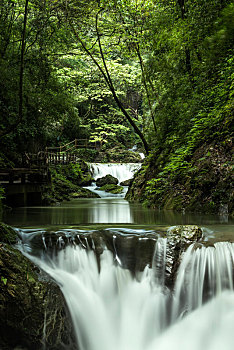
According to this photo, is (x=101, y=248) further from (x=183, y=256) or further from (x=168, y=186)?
(x=168, y=186)

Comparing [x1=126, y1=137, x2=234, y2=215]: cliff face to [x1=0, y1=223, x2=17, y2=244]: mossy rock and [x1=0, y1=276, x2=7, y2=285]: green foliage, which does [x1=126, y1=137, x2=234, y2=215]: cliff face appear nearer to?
[x1=0, y1=223, x2=17, y2=244]: mossy rock

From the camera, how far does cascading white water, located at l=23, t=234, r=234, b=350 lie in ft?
10.3

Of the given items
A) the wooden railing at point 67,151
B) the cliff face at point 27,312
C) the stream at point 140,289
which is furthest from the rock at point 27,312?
the wooden railing at point 67,151

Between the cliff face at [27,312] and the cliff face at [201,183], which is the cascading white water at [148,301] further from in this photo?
the cliff face at [201,183]

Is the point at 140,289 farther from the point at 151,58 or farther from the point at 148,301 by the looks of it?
the point at 151,58

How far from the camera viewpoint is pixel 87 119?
1212 inches

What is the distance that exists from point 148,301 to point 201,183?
418 centimetres

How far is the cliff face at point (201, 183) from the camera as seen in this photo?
20.7 feet

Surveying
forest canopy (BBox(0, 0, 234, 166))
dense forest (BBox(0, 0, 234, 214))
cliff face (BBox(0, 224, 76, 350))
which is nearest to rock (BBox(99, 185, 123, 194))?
dense forest (BBox(0, 0, 234, 214))

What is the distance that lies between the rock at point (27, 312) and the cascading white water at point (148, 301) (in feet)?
0.80

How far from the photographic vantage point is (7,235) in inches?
142

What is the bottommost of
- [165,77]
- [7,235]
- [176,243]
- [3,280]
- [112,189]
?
[3,280]

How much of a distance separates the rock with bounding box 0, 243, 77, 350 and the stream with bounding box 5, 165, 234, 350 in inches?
9.6

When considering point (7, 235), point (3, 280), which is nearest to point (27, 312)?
point (3, 280)
